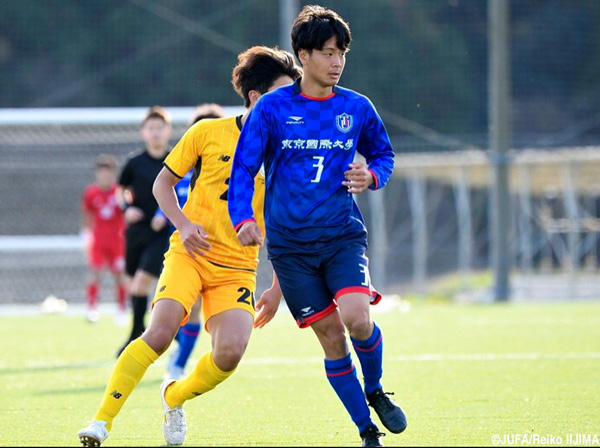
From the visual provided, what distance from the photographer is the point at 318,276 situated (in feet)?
16.4

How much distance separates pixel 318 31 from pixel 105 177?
9518 mm

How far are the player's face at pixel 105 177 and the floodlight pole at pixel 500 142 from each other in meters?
5.80

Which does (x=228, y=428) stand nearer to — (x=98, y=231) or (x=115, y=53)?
(x=98, y=231)

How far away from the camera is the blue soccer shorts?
4.92 metres

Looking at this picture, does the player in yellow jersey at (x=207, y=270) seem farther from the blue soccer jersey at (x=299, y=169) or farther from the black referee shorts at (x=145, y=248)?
the black referee shorts at (x=145, y=248)

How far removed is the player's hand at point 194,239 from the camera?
16.9 ft

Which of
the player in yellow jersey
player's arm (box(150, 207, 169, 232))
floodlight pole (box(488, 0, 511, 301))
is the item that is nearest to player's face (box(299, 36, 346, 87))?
the player in yellow jersey

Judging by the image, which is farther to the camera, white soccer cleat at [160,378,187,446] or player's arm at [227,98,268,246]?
white soccer cleat at [160,378,187,446]

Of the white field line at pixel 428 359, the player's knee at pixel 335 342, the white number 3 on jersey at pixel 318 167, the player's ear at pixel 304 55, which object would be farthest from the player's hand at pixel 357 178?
the white field line at pixel 428 359

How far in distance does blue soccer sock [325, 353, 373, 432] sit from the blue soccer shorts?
0.72 feet

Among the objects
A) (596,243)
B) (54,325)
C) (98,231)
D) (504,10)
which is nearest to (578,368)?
(54,325)

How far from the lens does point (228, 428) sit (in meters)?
5.45

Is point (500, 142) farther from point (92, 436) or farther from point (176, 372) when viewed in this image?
point (92, 436)

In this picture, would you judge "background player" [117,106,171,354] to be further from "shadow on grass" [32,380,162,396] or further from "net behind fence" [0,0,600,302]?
"net behind fence" [0,0,600,302]
